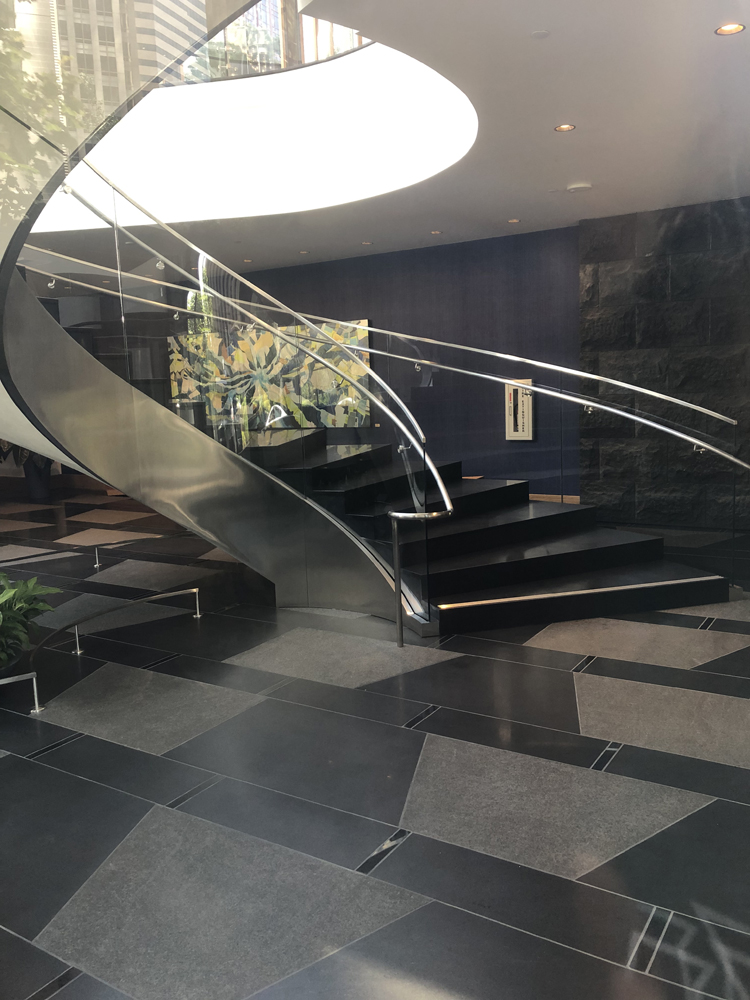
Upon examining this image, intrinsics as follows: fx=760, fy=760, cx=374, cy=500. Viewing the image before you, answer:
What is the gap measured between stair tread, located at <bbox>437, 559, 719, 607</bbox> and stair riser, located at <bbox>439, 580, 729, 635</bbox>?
0.17 feet

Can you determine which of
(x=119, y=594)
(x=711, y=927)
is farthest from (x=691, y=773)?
(x=119, y=594)

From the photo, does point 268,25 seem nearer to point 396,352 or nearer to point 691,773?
point 691,773

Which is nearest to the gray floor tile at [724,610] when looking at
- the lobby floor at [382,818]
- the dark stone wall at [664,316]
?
the lobby floor at [382,818]

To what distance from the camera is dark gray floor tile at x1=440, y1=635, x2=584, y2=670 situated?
421 cm

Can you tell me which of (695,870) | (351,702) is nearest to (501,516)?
(351,702)

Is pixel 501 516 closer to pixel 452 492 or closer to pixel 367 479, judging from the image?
pixel 452 492

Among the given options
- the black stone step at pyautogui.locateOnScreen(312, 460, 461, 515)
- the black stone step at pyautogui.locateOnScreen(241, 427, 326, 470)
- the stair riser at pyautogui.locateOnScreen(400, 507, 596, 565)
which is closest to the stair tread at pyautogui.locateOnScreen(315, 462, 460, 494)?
the black stone step at pyautogui.locateOnScreen(312, 460, 461, 515)

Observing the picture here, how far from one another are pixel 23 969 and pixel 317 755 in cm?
137

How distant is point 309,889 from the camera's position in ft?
7.61

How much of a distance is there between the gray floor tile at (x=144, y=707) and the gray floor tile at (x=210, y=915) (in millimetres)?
862

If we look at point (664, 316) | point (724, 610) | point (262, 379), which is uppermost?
point (664, 316)

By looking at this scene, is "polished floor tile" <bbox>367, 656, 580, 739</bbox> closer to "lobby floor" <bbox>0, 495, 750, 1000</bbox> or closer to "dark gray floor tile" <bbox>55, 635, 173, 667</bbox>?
"lobby floor" <bbox>0, 495, 750, 1000</bbox>

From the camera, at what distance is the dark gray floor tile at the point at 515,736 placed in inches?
124

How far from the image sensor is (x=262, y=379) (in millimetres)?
5168
